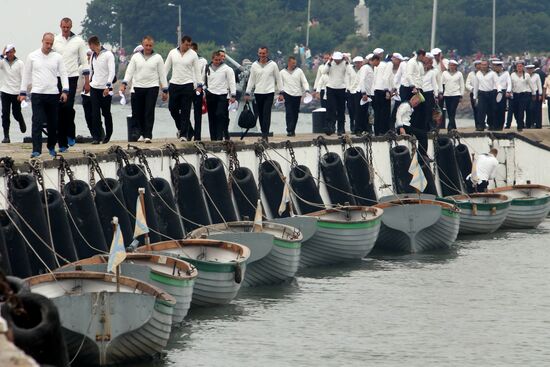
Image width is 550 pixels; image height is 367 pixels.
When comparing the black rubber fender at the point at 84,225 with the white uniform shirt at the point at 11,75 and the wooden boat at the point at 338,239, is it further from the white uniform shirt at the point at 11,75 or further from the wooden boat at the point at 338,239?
the white uniform shirt at the point at 11,75

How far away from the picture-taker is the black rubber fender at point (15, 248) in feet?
71.9

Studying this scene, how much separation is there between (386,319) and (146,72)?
321 inches

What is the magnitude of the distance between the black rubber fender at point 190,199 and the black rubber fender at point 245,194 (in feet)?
4.40

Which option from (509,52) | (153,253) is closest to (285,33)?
(509,52)

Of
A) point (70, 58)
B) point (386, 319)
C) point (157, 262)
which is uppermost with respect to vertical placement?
point (70, 58)

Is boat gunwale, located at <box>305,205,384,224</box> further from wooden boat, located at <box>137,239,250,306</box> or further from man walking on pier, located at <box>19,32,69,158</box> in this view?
man walking on pier, located at <box>19,32,69,158</box>

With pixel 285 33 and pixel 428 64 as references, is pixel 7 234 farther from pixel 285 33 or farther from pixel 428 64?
pixel 285 33

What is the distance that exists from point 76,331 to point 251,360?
287cm

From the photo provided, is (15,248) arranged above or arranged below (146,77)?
below

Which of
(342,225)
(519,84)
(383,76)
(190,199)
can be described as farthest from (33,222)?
(519,84)

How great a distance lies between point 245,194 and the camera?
97.3 ft

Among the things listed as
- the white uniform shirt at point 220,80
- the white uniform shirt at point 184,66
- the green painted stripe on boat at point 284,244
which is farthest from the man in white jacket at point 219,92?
the green painted stripe on boat at point 284,244

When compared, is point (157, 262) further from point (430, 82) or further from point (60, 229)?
point (430, 82)

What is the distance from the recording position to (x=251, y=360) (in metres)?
21.5
